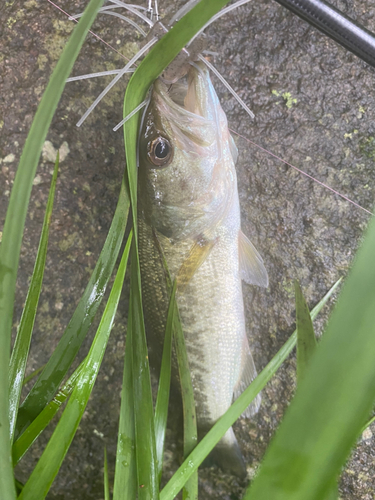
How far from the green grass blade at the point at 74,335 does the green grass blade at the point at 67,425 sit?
57 mm

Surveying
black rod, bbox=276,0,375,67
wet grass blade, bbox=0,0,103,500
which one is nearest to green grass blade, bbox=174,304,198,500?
wet grass blade, bbox=0,0,103,500

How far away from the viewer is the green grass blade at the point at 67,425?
732 millimetres

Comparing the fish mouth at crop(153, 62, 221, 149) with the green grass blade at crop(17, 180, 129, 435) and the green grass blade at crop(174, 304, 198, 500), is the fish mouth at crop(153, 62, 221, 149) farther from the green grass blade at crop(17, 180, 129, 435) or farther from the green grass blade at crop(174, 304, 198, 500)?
the green grass blade at crop(174, 304, 198, 500)

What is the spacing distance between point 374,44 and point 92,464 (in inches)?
69.5

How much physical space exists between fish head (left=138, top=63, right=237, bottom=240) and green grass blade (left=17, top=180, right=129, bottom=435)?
0.18 meters

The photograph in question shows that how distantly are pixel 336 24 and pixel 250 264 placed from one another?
81 cm

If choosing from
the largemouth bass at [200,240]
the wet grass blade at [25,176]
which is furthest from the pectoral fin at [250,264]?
the wet grass blade at [25,176]

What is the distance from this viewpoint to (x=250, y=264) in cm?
118

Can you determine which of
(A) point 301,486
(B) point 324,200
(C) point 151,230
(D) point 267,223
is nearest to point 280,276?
(D) point 267,223

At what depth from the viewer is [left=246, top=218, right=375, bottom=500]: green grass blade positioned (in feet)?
0.84

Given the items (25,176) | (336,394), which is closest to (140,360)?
(25,176)

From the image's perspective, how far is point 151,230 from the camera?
113 centimetres

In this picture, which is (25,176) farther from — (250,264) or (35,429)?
(250,264)

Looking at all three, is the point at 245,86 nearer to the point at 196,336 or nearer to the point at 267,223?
the point at 267,223
